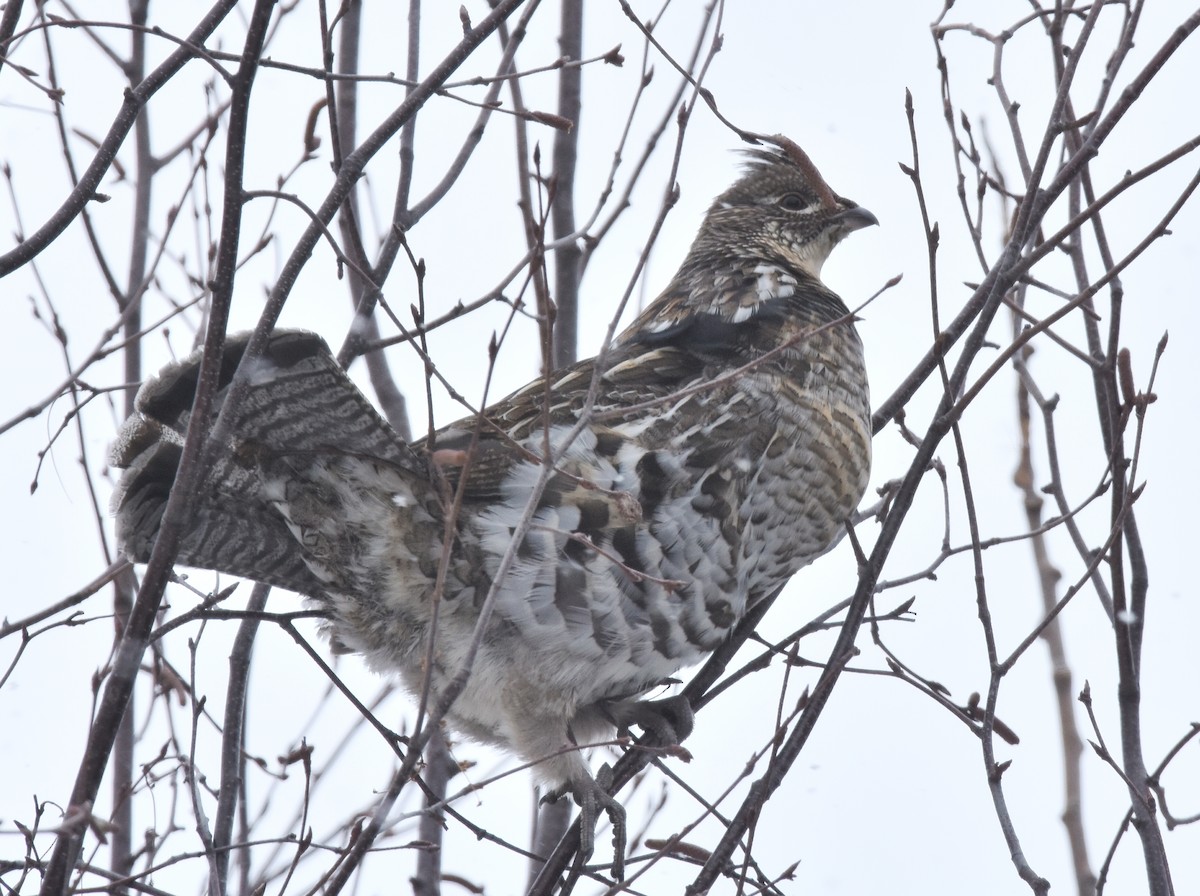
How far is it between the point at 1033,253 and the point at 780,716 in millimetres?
1149

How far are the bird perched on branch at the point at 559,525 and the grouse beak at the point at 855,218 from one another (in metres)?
1.17

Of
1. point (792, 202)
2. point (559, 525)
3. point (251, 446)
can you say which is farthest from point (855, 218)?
point (251, 446)

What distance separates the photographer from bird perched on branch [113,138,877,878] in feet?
10.9

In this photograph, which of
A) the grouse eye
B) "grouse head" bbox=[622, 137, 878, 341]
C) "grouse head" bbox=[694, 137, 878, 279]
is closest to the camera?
"grouse head" bbox=[622, 137, 878, 341]

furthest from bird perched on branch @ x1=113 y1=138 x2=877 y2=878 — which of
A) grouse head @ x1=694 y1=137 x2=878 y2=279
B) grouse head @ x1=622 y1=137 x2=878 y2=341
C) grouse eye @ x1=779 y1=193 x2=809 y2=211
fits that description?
grouse eye @ x1=779 y1=193 x2=809 y2=211

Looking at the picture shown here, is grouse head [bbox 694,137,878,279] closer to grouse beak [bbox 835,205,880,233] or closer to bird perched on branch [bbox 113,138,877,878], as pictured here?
grouse beak [bbox 835,205,880,233]

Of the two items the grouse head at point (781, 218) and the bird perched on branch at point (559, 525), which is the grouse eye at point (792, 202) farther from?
the bird perched on branch at point (559, 525)

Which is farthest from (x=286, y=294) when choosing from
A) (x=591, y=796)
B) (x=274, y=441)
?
(x=591, y=796)

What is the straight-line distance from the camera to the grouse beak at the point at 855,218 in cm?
498

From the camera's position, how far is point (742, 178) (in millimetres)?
5270

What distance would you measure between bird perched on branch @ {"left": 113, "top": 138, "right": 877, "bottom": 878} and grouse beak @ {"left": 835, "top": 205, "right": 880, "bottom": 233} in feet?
3.82

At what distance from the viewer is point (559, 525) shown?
11.4 feet

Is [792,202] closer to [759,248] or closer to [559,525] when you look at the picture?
[759,248]

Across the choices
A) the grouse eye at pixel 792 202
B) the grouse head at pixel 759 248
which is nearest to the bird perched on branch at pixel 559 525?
the grouse head at pixel 759 248
